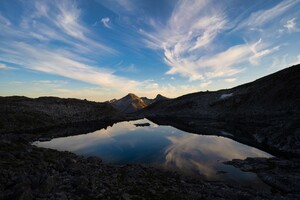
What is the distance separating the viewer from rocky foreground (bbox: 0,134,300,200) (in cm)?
1452

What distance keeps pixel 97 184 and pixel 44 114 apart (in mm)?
87401

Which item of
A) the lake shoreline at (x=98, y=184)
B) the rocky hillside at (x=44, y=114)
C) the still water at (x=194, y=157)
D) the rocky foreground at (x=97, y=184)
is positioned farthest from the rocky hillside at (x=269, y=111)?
the rocky hillside at (x=44, y=114)

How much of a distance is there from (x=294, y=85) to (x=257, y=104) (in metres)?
16.8

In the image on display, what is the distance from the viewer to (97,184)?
693 inches

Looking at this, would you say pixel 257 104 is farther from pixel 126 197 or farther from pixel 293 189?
pixel 126 197

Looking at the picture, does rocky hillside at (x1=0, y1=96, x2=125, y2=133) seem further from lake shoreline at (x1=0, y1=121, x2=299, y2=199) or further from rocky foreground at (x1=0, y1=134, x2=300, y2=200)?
rocky foreground at (x1=0, y1=134, x2=300, y2=200)

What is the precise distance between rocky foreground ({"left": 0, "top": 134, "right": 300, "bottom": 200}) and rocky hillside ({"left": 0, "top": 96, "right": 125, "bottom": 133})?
57.0 meters

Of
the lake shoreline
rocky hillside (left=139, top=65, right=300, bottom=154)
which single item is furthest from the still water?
rocky hillside (left=139, top=65, right=300, bottom=154)

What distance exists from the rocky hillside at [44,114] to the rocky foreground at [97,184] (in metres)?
57.0

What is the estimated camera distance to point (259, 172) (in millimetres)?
26172

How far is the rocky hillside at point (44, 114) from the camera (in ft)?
239

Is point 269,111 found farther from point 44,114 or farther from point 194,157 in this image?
point 44,114

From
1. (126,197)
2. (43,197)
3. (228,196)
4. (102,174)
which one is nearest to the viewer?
(43,197)

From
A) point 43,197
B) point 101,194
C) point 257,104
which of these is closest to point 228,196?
point 101,194
